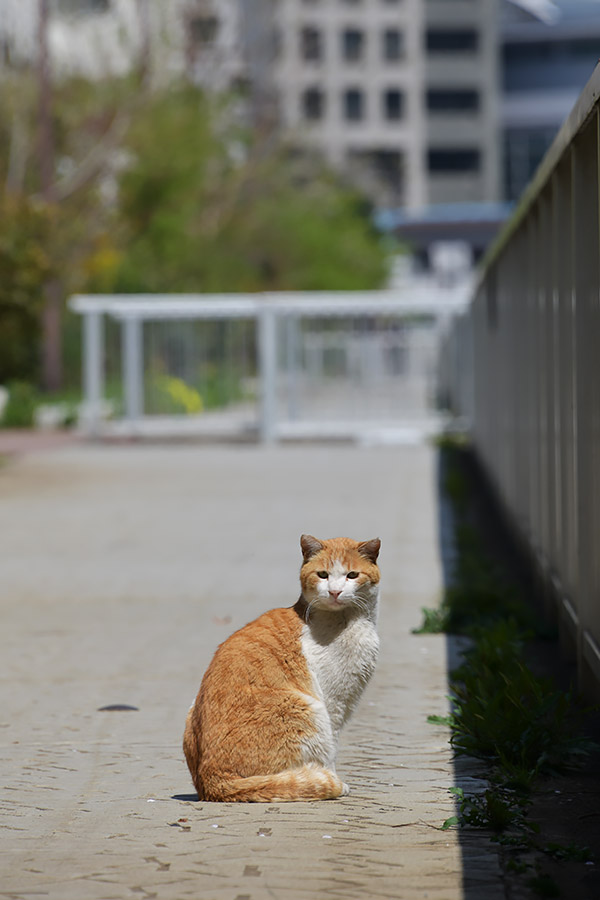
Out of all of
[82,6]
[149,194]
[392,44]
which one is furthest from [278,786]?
[392,44]

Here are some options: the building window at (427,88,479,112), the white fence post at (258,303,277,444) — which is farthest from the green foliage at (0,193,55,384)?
the building window at (427,88,479,112)

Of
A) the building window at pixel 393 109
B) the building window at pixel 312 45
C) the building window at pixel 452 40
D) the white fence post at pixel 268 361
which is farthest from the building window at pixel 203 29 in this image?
the building window at pixel 452 40

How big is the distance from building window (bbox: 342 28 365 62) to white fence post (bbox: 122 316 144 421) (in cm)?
10301

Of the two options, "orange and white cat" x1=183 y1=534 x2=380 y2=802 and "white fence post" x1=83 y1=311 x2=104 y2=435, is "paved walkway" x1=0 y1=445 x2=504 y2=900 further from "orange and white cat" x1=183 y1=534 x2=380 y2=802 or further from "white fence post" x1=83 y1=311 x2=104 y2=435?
"white fence post" x1=83 y1=311 x2=104 y2=435

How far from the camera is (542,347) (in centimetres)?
975

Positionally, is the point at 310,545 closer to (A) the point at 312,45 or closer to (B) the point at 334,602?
(B) the point at 334,602

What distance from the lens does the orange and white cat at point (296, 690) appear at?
5.18 m

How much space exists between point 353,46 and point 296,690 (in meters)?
129

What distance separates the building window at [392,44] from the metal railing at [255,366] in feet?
325

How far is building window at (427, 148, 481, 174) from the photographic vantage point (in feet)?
432

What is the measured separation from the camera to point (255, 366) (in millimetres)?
32469

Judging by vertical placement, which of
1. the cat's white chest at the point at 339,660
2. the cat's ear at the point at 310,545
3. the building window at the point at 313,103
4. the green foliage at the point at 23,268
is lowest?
the cat's white chest at the point at 339,660

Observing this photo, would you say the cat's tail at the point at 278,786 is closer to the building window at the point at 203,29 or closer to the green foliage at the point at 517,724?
the green foliage at the point at 517,724

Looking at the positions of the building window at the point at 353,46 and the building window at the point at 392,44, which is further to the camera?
the building window at the point at 353,46
